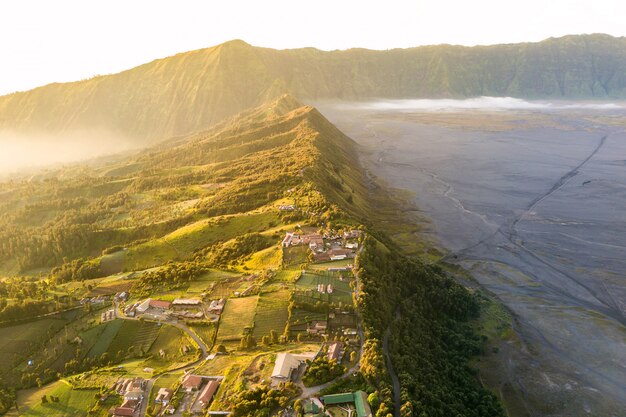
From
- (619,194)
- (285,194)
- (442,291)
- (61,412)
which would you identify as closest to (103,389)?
(61,412)

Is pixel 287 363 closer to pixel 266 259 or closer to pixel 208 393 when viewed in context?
pixel 208 393

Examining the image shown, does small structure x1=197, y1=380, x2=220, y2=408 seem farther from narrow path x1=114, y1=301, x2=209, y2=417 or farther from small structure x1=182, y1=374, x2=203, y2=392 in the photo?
narrow path x1=114, y1=301, x2=209, y2=417

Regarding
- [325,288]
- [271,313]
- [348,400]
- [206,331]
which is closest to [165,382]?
[206,331]

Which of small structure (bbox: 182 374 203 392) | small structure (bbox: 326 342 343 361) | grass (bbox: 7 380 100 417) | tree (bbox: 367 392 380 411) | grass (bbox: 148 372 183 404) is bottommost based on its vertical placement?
grass (bbox: 7 380 100 417)

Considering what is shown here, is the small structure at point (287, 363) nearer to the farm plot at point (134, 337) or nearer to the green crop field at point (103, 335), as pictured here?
the farm plot at point (134, 337)

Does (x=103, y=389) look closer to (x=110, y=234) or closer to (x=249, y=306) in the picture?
(x=249, y=306)

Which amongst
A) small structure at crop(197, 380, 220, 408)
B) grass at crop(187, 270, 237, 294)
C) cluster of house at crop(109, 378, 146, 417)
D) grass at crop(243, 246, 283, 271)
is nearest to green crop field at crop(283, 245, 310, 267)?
grass at crop(243, 246, 283, 271)

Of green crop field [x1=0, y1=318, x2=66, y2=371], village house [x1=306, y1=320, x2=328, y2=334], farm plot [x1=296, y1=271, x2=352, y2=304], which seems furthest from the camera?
green crop field [x1=0, y1=318, x2=66, y2=371]
